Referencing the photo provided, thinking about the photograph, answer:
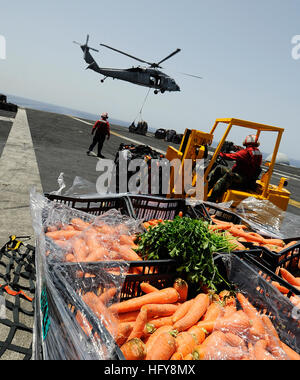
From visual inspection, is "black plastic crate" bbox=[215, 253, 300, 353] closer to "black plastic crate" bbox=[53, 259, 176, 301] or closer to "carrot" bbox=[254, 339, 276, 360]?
"carrot" bbox=[254, 339, 276, 360]

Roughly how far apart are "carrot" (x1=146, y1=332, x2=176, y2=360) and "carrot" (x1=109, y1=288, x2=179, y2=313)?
1.18 feet

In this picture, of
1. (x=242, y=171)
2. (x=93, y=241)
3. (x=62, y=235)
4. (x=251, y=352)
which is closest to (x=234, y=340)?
(x=251, y=352)

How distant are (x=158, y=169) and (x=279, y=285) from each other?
4.10m

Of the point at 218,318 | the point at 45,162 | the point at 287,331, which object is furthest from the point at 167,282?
the point at 45,162

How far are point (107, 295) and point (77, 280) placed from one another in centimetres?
26

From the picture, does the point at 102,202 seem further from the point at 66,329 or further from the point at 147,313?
the point at 66,329

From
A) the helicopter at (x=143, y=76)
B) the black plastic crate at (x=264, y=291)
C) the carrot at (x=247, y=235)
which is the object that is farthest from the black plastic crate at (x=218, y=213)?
the helicopter at (x=143, y=76)

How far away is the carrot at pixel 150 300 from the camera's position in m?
2.19

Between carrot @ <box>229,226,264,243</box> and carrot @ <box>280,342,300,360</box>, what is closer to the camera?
carrot @ <box>280,342,300,360</box>

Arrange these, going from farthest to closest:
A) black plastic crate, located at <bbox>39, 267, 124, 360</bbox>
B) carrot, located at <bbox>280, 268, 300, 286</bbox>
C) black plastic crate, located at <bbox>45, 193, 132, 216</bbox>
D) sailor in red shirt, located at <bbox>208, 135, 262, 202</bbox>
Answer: sailor in red shirt, located at <bbox>208, 135, 262, 202</bbox> < black plastic crate, located at <bbox>45, 193, 132, 216</bbox> < carrot, located at <bbox>280, 268, 300, 286</bbox> < black plastic crate, located at <bbox>39, 267, 124, 360</bbox>

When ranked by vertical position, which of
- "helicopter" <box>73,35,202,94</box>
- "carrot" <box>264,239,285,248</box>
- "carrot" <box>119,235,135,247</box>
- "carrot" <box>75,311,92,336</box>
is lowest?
"carrot" <box>75,311,92,336</box>

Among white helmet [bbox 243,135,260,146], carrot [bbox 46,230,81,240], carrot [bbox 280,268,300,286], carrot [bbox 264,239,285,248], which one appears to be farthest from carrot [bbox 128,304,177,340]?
white helmet [bbox 243,135,260,146]

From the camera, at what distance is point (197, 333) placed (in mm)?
2086

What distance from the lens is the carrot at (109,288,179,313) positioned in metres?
2.19
